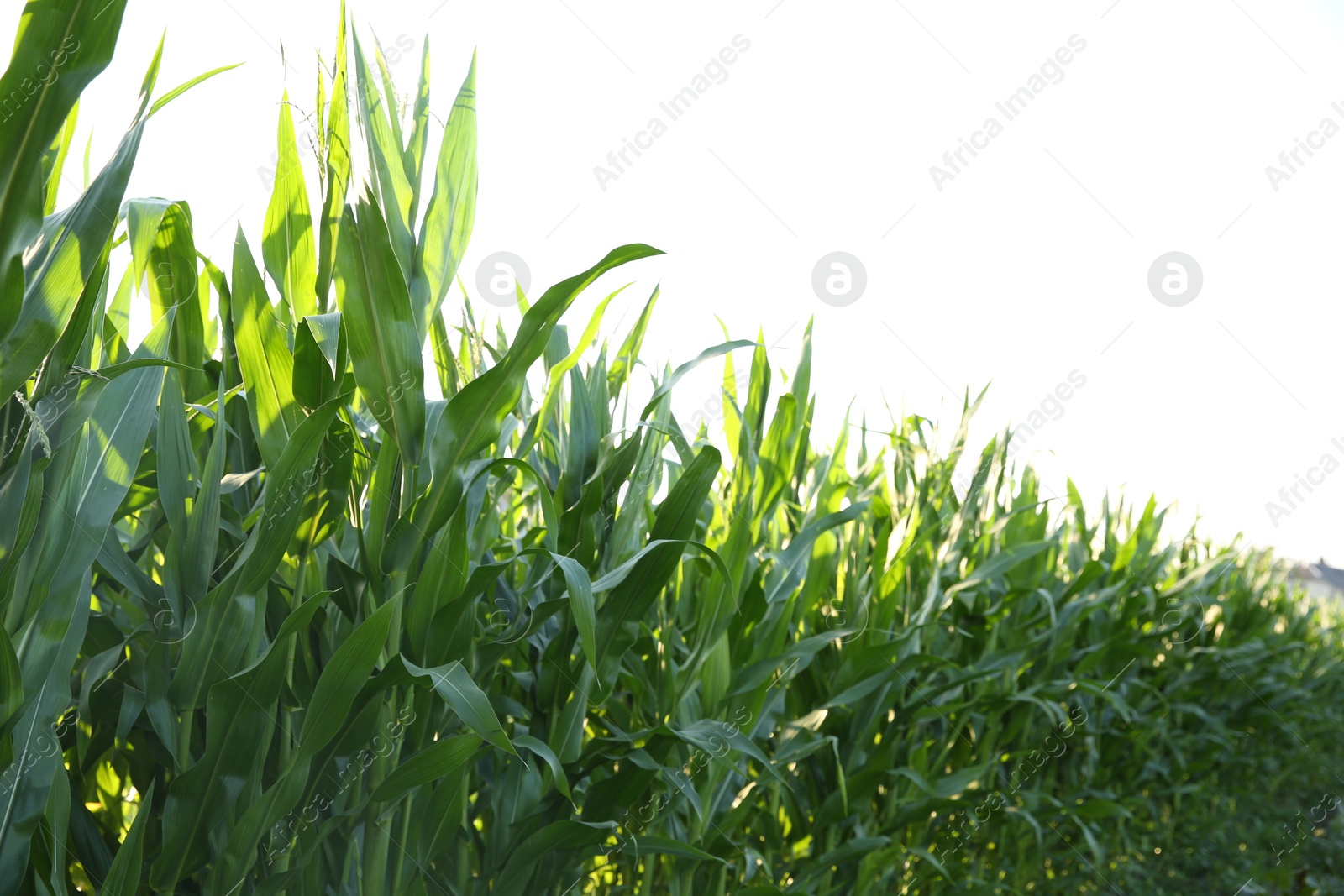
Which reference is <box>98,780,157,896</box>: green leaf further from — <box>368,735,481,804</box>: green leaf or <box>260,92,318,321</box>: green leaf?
<box>260,92,318,321</box>: green leaf

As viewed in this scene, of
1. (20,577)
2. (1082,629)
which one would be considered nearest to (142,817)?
(20,577)

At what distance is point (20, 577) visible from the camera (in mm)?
601

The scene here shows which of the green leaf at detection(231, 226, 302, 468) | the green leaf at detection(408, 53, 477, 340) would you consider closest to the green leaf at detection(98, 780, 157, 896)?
the green leaf at detection(231, 226, 302, 468)

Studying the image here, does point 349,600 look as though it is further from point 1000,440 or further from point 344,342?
point 1000,440

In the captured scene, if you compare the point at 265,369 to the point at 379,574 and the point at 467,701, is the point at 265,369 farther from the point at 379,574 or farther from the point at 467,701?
the point at 467,701

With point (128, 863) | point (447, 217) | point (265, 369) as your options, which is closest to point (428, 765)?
point (128, 863)

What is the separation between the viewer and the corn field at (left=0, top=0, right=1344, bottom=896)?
62 centimetres

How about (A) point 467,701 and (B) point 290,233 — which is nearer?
(A) point 467,701

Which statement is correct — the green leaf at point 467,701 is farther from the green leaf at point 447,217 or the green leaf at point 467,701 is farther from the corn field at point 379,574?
the green leaf at point 447,217

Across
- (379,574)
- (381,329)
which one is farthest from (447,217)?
(379,574)

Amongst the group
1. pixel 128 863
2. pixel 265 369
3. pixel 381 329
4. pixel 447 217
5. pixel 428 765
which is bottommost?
pixel 128 863

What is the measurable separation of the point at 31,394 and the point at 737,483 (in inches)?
34.1

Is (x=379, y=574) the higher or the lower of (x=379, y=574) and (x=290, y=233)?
the lower

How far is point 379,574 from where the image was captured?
0.76m
